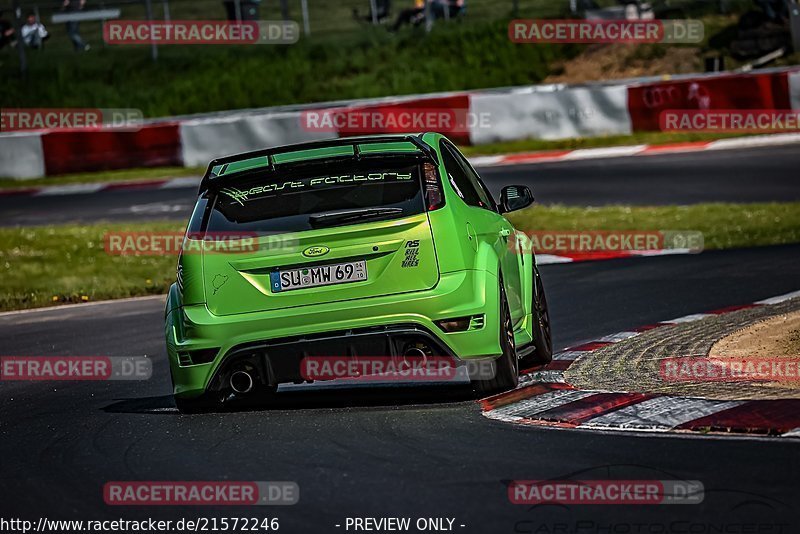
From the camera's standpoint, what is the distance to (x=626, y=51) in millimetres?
35406

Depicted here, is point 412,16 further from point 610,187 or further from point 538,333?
point 538,333

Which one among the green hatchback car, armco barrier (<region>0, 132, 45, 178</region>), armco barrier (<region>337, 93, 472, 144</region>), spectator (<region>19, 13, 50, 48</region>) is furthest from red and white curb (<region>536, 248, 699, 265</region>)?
spectator (<region>19, 13, 50, 48</region>)

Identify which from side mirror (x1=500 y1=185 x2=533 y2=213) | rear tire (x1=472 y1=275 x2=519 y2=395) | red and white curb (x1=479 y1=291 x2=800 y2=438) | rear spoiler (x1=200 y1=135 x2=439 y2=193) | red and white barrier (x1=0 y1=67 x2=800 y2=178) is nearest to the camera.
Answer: red and white curb (x1=479 y1=291 x2=800 y2=438)

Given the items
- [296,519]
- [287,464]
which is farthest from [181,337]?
[296,519]

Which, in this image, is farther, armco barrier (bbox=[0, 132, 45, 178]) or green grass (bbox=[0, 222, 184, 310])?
armco barrier (bbox=[0, 132, 45, 178])

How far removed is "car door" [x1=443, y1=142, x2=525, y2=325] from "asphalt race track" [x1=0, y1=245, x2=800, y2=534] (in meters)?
0.72

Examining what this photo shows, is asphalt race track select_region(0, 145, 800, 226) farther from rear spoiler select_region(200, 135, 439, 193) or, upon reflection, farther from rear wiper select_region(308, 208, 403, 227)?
rear wiper select_region(308, 208, 403, 227)

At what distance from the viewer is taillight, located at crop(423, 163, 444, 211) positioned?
26.6 ft

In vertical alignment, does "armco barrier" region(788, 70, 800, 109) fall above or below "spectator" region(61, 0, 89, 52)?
below

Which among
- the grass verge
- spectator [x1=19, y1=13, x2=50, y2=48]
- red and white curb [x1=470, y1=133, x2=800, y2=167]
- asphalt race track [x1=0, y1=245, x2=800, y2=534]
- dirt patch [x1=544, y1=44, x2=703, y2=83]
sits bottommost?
asphalt race track [x1=0, y1=245, x2=800, y2=534]

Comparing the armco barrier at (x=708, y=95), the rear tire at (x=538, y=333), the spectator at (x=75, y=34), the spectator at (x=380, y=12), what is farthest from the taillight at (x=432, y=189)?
the spectator at (x=380, y=12)

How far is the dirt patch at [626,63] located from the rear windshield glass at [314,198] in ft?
86.5

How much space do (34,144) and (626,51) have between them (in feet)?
44.9

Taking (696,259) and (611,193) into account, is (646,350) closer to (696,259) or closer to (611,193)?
(696,259)
